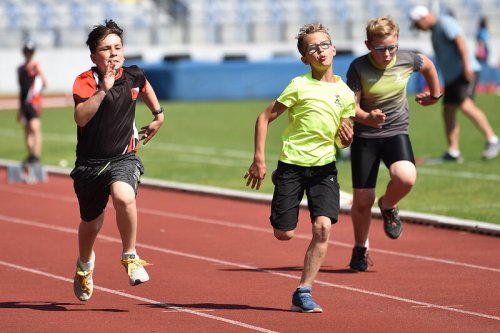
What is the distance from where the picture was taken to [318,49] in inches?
321

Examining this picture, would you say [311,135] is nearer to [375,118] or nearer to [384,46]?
[375,118]

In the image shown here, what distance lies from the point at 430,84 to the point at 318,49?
2093mm

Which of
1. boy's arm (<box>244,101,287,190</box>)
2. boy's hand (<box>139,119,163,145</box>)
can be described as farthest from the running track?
boy's hand (<box>139,119,163,145</box>)

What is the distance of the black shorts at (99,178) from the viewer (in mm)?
8188

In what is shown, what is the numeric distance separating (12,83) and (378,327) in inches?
1510

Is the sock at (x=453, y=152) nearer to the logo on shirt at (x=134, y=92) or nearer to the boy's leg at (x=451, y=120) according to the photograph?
the boy's leg at (x=451, y=120)

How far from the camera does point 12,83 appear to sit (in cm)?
4459

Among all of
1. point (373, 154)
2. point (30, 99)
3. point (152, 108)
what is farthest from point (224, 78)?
point (152, 108)

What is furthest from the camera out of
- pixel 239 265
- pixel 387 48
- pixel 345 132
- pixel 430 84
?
pixel 239 265

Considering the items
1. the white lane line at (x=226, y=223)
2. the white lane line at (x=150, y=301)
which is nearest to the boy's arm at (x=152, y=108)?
the white lane line at (x=150, y=301)

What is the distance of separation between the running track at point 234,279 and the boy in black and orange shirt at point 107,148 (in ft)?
1.45

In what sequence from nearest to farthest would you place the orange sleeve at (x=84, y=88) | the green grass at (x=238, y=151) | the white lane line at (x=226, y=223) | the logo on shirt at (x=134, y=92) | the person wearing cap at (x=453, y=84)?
the orange sleeve at (x=84, y=88) < the logo on shirt at (x=134, y=92) < the white lane line at (x=226, y=223) < the green grass at (x=238, y=151) < the person wearing cap at (x=453, y=84)

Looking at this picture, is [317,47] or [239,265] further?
[239,265]

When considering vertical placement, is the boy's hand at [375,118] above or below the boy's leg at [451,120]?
above
